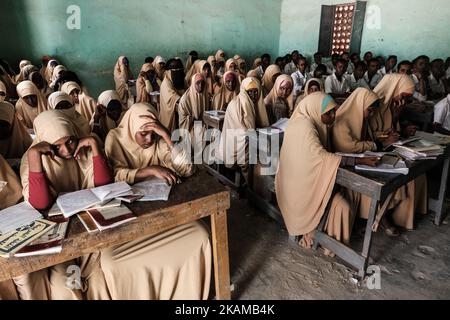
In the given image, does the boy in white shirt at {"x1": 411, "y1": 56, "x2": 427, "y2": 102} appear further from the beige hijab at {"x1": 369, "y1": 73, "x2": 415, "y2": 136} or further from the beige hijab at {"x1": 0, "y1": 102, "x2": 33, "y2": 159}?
the beige hijab at {"x1": 0, "y1": 102, "x2": 33, "y2": 159}

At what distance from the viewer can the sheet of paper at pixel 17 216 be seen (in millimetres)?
1589

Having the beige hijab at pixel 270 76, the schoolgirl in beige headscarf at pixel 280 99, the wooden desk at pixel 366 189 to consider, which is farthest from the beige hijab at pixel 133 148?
the beige hijab at pixel 270 76

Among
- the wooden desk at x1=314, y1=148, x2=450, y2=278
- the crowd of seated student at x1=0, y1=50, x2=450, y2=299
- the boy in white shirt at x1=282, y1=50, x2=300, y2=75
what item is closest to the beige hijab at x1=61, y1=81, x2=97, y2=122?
the crowd of seated student at x1=0, y1=50, x2=450, y2=299

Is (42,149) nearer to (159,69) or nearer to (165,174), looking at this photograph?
(165,174)

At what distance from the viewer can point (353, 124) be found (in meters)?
2.91

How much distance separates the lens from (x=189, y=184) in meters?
2.12

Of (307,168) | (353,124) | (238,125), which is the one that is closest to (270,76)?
(238,125)

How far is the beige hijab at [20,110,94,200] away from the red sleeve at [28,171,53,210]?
9 centimetres

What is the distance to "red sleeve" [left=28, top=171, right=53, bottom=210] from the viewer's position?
1770 millimetres

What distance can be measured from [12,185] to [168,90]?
373cm

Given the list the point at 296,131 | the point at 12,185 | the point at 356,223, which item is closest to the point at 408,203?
the point at 356,223

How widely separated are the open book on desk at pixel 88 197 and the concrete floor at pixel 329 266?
1257 mm

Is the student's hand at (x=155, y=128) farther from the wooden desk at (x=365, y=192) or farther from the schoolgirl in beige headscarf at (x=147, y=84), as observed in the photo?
the schoolgirl in beige headscarf at (x=147, y=84)
